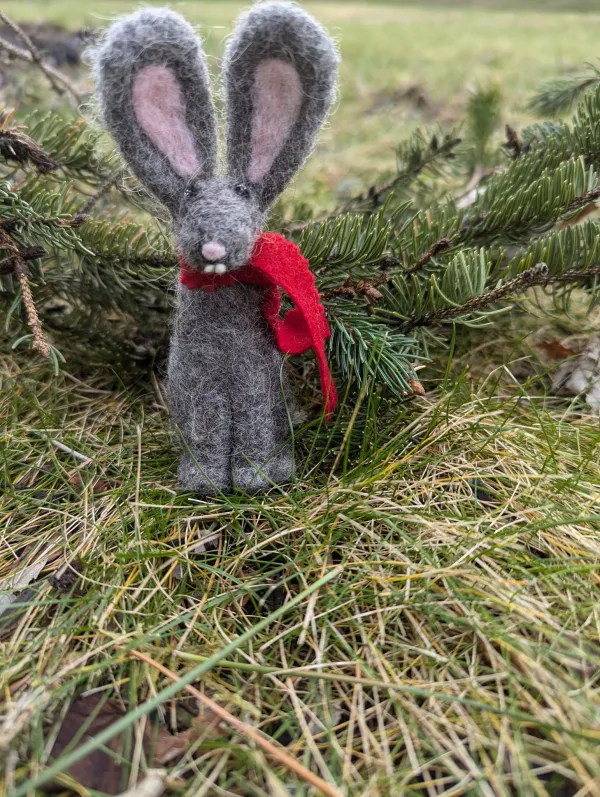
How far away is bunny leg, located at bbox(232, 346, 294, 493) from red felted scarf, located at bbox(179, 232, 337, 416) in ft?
0.19

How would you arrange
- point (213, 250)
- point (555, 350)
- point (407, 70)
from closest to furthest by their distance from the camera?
point (213, 250) < point (555, 350) < point (407, 70)

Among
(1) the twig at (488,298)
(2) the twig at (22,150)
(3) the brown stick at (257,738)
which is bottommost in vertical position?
(3) the brown stick at (257,738)

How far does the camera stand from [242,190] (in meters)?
1.11

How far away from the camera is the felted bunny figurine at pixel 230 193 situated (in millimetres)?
1025

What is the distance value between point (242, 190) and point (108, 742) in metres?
0.87

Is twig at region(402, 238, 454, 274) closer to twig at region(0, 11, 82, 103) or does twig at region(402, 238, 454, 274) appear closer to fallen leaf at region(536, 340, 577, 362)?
fallen leaf at region(536, 340, 577, 362)

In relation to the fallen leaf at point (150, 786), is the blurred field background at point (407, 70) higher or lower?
higher

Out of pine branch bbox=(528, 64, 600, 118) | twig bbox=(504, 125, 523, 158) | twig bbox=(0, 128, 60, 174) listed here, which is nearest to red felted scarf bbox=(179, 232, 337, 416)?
twig bbox=(0, 128, 60, 174)

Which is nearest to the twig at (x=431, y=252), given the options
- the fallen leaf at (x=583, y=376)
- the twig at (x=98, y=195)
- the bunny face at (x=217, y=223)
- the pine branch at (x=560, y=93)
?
the bunny face at (x=217, y=223)

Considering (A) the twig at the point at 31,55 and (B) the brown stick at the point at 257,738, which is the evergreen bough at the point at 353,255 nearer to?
(A) the twig at the point at 31,55

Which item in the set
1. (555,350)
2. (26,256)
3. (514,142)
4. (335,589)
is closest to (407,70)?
(514,142)

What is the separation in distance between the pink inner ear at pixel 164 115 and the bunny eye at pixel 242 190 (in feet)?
0.25

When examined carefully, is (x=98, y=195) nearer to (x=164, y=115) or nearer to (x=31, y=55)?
(x=164, y=115)

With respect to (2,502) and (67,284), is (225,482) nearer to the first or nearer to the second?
(2,502)
